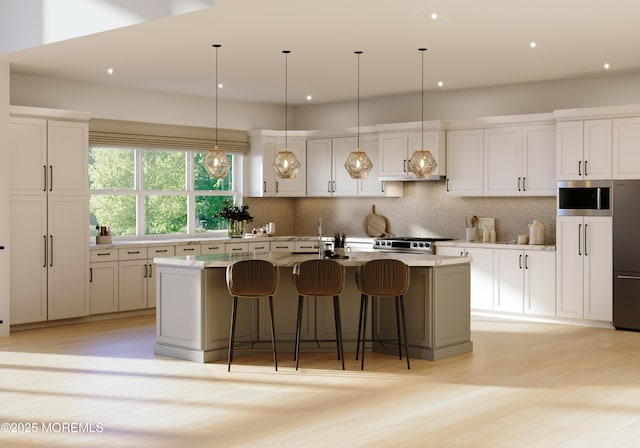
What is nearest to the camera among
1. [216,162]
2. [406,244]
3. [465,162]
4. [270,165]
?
[216,162]

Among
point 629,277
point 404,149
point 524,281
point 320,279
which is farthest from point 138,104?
point 629,277

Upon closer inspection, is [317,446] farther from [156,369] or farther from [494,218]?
[494,218]

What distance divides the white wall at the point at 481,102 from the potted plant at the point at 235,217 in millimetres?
1844

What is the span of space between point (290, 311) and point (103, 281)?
3.10 metres

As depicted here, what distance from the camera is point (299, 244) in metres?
11.3

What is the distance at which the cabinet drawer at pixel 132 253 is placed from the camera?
9.63 m

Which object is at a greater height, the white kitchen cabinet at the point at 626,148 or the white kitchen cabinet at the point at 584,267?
the white kitchen cabinet at the point at 626,148

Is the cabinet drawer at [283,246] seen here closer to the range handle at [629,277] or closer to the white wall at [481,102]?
the white wall at [481,102]

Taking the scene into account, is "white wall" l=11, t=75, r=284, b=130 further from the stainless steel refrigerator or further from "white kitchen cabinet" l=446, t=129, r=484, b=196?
the stainless steel refrigerator

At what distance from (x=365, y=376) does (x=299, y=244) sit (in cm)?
500

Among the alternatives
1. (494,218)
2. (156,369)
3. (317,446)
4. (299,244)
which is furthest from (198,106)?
(317,446)

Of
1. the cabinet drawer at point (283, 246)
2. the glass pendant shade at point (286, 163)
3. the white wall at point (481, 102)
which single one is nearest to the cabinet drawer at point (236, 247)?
the cabinet drawer at point (283, 246)

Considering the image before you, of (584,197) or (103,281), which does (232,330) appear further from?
(584,197)

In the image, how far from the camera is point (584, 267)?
8.97 meters
